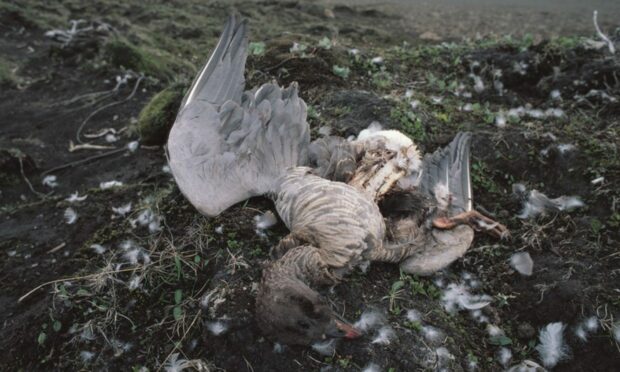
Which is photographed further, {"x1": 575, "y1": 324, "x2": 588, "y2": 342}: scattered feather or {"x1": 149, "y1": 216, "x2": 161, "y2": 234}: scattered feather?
{"x1": 149, "y1": 216, "x2": 161, "y2": 234}: scattered feather

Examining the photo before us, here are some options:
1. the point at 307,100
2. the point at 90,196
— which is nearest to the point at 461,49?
the point at 307,100

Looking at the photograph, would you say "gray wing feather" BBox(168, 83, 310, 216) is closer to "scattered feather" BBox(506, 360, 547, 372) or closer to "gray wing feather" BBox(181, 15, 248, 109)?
"gray wing feather" BBox(181, 15, 248, 109)

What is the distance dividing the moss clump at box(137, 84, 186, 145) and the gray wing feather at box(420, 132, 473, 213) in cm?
321

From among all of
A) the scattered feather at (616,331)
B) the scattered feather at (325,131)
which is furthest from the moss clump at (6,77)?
the scattered feather at (616,331)

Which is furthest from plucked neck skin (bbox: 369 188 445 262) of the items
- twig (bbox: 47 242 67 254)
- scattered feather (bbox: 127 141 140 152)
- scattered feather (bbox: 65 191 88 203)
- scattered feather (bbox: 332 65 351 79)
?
scattered feather (bbox: 127 141 140 152)

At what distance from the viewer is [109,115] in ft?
24.6

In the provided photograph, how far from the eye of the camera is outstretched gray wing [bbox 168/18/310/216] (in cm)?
348

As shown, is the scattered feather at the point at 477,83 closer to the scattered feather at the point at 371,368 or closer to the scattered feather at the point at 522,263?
the scattered feather at the point at 522,263

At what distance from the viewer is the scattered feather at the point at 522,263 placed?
142 inches

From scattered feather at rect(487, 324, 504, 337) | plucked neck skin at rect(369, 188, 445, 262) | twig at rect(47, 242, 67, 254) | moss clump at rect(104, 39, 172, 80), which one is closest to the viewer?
scattered feather at rect(487, 324, 504, 337)

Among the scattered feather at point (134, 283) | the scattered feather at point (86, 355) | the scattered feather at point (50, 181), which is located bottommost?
the scattered feather at point (50, 181)

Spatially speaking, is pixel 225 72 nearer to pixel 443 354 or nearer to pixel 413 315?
pixel 413 315

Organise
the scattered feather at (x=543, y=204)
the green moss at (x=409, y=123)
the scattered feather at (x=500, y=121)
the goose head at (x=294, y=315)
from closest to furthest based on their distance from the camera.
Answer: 1. the goose head at (x=294, y=315)
2. the scattered feather at (x=543, y=204)
3. the green moss at (x=409, y=123)
4. the scattered feather at (x=500, y=121)

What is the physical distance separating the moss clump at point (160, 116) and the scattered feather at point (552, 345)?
458cm
